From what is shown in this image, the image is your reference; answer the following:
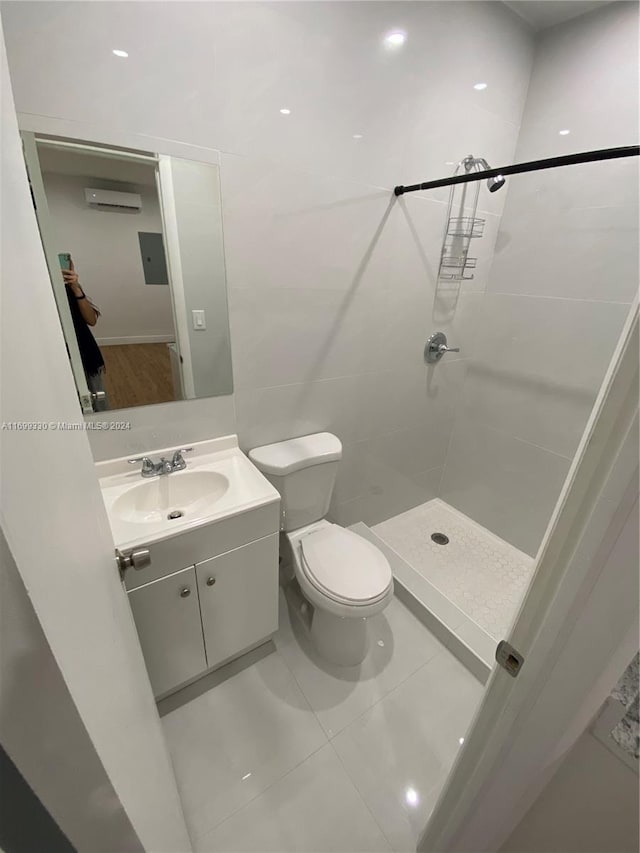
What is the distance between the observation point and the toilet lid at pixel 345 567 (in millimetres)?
1261

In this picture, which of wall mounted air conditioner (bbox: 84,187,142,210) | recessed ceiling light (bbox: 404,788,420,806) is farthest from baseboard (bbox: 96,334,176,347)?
recessed ceiling light (bbox: 404,788,420,806)

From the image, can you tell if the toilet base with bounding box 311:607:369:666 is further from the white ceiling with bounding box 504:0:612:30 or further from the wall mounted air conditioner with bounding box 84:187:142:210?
the white ceiling with bounding box 504:0:612:30

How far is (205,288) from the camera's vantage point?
1181 mm

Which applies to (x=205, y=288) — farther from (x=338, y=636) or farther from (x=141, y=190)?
(x=338, y=636)

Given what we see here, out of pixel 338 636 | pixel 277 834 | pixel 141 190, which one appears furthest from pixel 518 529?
pixel 141 190

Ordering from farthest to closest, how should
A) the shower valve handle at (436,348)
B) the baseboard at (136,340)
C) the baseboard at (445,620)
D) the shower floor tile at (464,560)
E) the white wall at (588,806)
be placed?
1. the shower valve handle at (436,348)
2. the shower floor tile at (464,560)
3. the baseboard at (445,620)
4. the baseboard at (136,340)
5. the white wall at (588,806)

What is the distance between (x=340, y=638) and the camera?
141cm

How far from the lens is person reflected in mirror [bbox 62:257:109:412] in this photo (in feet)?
3.30

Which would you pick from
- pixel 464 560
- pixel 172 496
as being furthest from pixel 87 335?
pixel 464 560

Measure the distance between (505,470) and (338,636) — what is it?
4.28 feet

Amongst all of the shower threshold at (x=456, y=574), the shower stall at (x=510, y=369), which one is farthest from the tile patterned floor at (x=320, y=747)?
the shower stall at (x=510, y=369)

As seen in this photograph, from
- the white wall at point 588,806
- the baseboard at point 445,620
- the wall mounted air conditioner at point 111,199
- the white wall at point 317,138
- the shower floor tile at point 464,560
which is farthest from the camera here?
the shower floor tile at point 464,560

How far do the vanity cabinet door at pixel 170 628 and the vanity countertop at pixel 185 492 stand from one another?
0.18 m

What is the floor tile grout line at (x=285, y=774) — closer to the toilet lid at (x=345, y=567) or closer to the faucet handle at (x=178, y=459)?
the toilet lid at (x=345, y=567)
